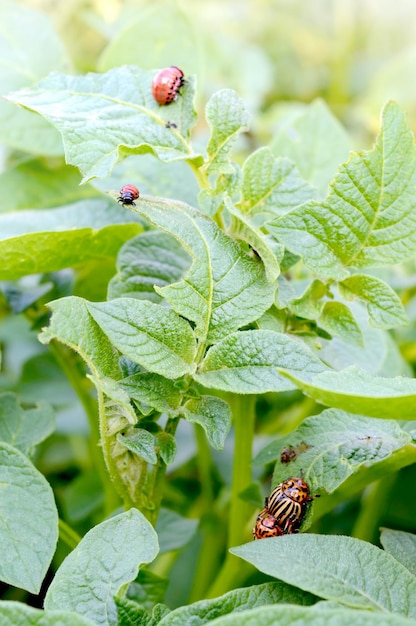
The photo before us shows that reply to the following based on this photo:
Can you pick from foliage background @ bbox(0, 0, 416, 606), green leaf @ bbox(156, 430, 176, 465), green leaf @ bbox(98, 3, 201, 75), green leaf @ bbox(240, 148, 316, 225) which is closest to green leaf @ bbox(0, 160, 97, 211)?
foliage background @ bbox(0, 0, 416, 606)

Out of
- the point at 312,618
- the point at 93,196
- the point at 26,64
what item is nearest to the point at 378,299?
the point at 312,618

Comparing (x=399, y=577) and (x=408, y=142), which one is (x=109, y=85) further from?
(x=399, y=577)

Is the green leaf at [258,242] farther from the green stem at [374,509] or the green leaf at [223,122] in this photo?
the green stem at [374,509]

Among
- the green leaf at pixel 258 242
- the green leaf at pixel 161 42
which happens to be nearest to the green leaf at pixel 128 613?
the green leaf at pixel 258 242

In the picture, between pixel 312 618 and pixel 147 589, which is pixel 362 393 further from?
pixel 147 589

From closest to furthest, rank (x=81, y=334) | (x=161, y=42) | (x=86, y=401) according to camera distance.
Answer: (x=81, y=334) < (x=86, y=401) < (x=161, y=42)

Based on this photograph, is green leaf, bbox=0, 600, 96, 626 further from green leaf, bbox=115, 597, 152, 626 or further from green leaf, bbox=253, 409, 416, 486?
green leaf, bbox=253, 409, 416, 486
